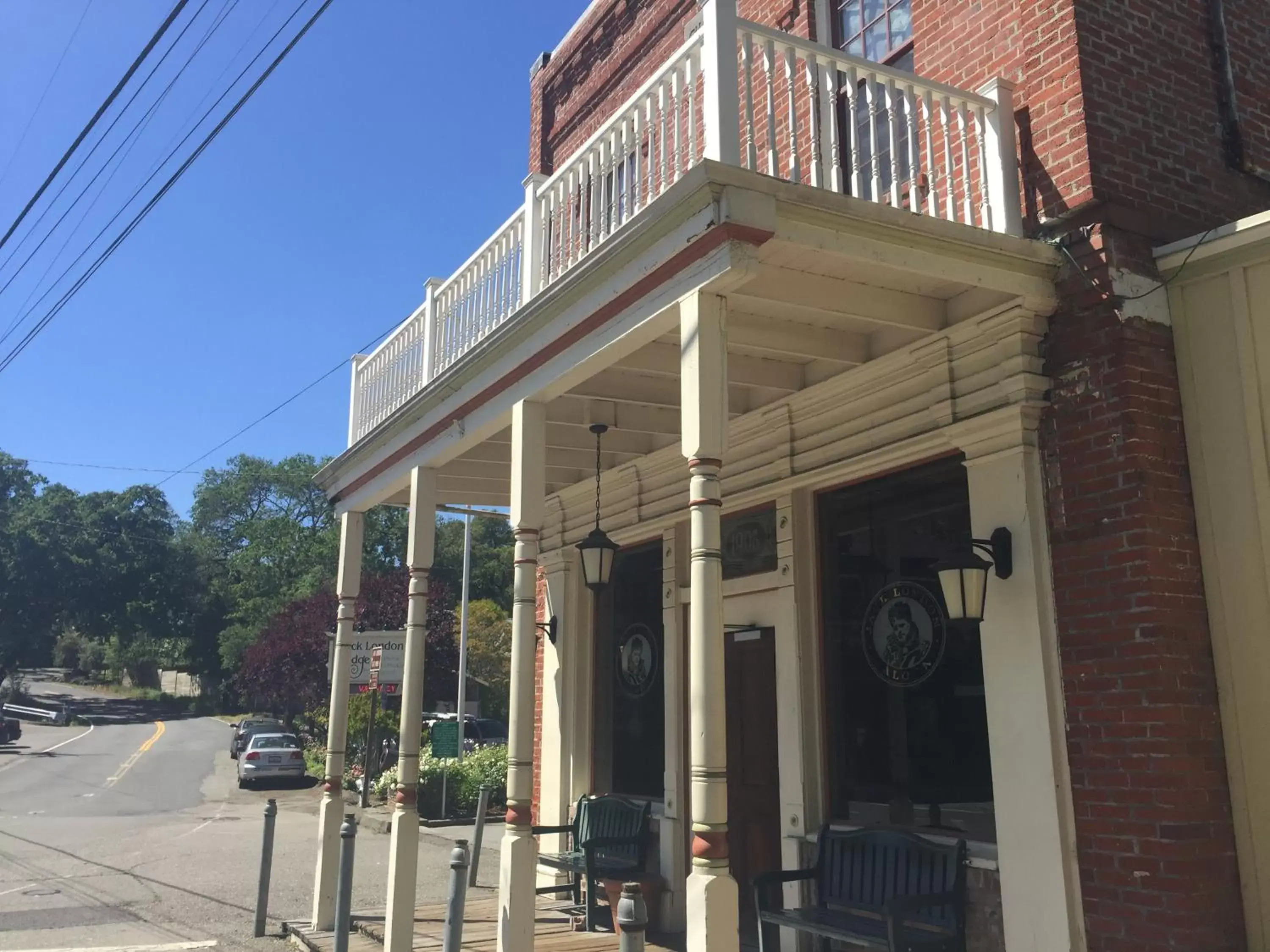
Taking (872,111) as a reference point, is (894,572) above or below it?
below

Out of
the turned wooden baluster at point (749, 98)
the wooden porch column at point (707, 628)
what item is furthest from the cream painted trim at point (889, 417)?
the turned wooden baluster at point (749, 98)

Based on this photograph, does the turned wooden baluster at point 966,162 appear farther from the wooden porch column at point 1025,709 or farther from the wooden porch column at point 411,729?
the wooden porch column at point 411,729

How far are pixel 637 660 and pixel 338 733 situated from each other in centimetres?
278

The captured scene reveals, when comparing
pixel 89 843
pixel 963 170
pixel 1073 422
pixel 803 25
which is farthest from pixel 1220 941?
pixel 89 843

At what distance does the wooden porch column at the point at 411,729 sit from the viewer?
760 cm

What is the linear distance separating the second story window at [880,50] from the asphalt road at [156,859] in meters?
7.69

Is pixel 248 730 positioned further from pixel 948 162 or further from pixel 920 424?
pixel 948 162

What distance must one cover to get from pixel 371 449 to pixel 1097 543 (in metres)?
6.52

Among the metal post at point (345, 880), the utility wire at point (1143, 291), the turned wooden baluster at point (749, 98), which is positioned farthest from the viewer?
the metal post at point (345, 880)

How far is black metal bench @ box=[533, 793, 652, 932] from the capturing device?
8.71 metres

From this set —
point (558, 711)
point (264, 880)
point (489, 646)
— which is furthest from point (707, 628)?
point (489, 646)

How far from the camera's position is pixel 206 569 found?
74375mm

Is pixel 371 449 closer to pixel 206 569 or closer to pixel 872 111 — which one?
pixel 872 111

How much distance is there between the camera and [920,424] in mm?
6664
